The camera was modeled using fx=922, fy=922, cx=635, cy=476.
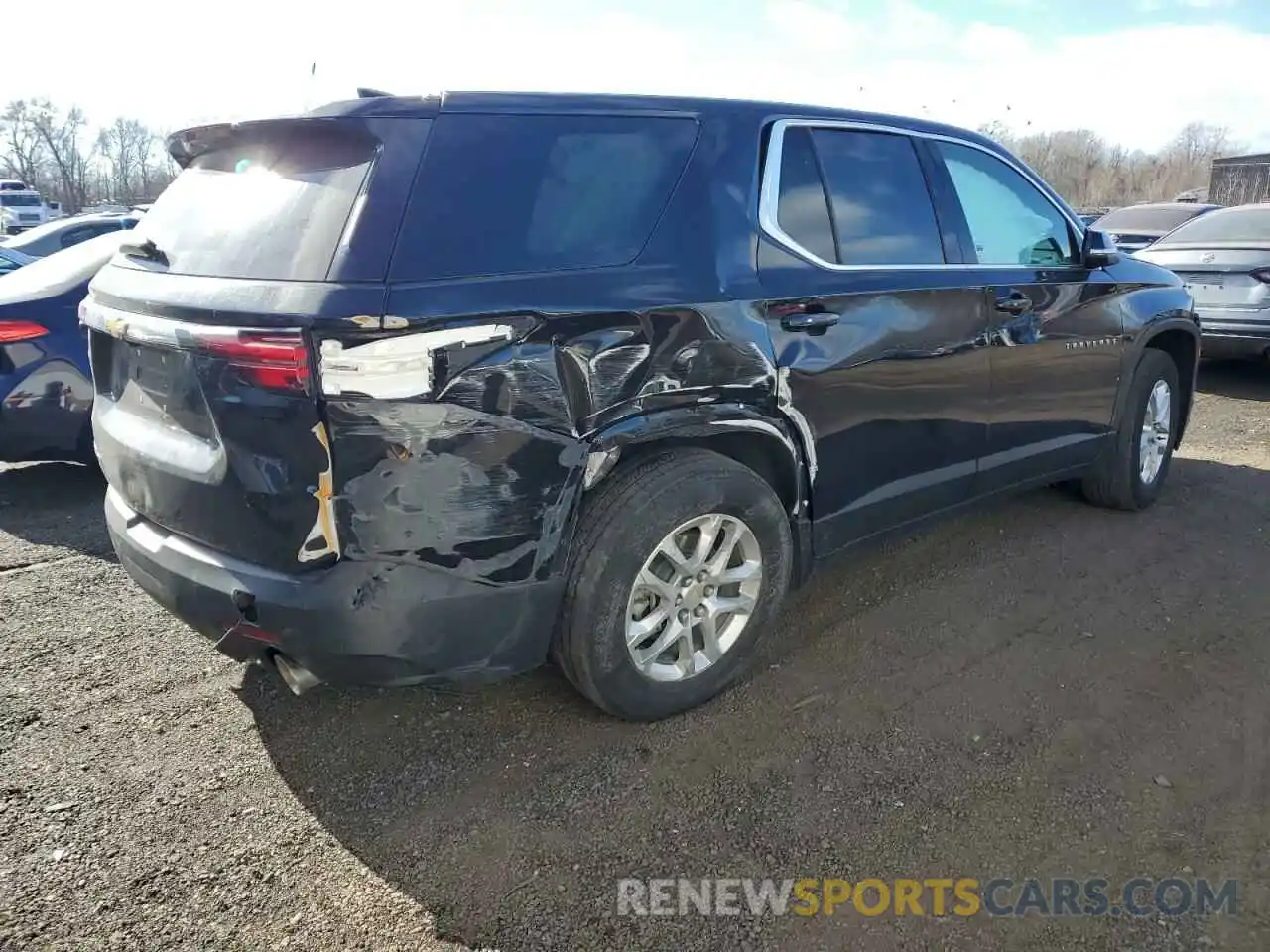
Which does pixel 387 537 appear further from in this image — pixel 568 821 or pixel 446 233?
pixel 568 821

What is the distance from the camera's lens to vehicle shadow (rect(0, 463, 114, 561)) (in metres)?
4.48

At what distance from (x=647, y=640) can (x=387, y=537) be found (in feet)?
3.24

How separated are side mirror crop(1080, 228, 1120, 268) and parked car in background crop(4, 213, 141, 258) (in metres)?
9.13

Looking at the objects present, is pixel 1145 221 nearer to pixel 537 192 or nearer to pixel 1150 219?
pixel 1150 219

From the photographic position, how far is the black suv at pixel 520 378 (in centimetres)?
226

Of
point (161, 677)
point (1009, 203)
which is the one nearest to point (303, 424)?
point (161, 677)

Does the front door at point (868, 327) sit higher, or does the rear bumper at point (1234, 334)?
the front door at point (868, 327)

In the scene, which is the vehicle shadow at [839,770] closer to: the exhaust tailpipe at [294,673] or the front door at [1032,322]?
the exhaust tailpipe at [294,673]

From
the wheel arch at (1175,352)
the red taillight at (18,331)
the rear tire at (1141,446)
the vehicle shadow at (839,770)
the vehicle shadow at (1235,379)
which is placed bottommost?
the vehicle shadow at (1235,379)

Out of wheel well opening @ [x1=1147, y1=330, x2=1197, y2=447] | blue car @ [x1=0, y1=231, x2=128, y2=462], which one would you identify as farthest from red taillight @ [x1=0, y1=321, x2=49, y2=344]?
wheel well opening @ [x1=1147, y1=330, x2=1197, y2=447]

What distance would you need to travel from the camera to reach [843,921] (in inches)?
86.6

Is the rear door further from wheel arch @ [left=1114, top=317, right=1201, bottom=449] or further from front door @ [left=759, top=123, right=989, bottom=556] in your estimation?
wheel arch @ [left=1114, top=317, right=1201, bottom=449]

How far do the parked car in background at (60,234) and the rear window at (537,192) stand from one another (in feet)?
28.6

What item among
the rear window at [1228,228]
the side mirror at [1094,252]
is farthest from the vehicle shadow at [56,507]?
the rear window at [1228,228]
